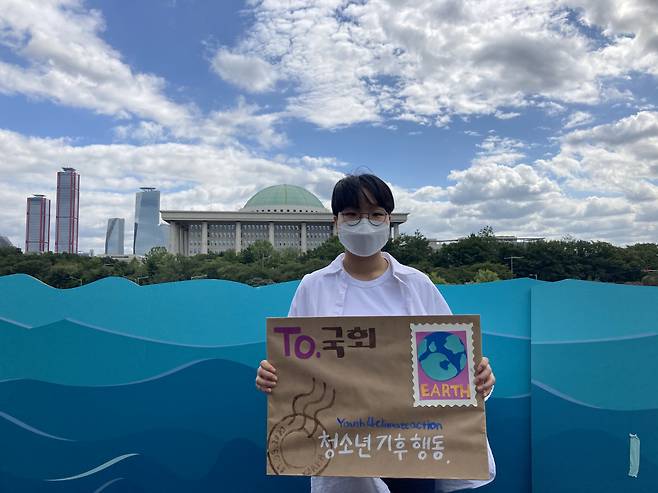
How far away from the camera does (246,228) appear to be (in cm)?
8125

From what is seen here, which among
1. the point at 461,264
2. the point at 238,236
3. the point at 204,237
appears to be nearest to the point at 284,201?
the point at 238,236

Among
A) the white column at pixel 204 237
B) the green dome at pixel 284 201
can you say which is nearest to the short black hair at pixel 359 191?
the white column at pixel 204 237

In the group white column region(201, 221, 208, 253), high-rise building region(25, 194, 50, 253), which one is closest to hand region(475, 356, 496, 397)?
white column region(201, 221, 208, 253)

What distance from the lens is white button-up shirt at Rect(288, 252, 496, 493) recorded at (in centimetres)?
244

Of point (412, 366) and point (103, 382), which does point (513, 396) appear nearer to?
point (412, 366)

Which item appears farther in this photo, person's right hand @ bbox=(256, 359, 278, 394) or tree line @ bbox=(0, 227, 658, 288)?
tree line @ bbox=(0, 227, 658, 288)

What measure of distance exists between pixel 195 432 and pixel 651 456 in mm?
3593

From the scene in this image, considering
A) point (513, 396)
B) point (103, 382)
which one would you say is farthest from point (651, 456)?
point (103, 382)

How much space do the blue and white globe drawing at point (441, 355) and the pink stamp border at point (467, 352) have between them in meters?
0.03

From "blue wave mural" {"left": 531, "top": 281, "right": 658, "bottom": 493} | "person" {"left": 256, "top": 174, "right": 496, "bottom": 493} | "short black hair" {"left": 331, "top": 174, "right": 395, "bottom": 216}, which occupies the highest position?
"short black hair" {"left": 331, "top": 174, "right": 395, "bottom": 216}

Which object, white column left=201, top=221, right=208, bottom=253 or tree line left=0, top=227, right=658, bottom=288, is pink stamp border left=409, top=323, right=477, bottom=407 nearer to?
tree line left=0, top=227, right=658, bottom=288

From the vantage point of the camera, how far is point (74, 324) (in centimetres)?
423

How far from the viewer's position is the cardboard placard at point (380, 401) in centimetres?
238

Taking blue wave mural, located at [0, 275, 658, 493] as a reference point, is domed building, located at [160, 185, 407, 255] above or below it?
above
